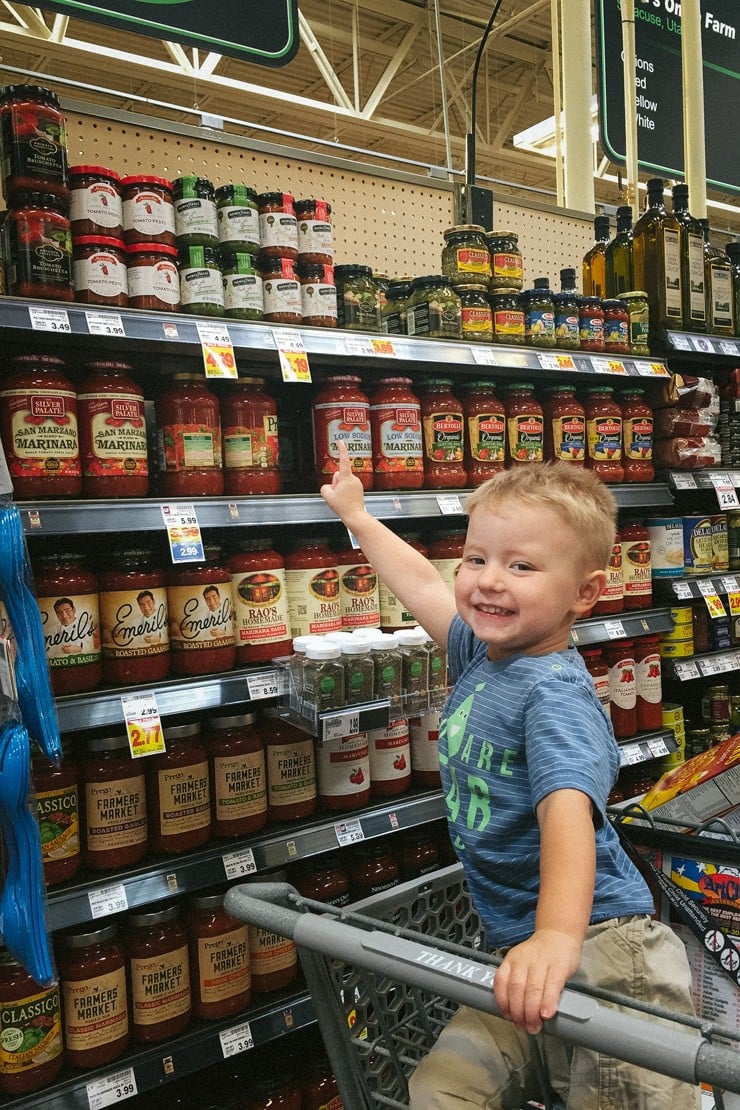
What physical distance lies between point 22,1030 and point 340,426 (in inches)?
55.0

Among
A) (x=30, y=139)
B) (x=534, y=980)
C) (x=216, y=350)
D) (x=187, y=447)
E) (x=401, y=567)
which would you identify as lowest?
(x=534, y=980)

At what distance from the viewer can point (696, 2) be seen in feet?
12.5

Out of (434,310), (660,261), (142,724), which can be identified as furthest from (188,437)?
(660,261)

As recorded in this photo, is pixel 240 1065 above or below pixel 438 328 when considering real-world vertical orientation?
below

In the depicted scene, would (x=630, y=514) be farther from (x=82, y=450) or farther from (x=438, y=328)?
(x=82, y=450)

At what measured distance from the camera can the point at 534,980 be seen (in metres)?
0.83

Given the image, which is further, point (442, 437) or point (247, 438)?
point (442, 437)

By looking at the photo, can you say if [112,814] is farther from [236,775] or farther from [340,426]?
[340,426]

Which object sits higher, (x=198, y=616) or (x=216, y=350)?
(x=216, y=350)

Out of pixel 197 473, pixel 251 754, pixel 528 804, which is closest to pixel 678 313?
pixel 197 473

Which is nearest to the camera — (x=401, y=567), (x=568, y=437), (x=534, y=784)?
(x=534, y=784)

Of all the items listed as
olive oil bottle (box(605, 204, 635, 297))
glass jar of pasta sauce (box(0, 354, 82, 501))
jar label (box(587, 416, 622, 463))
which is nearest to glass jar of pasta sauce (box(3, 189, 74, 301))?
glass jar of pasta sauce (box(0, 354, 82, 501))

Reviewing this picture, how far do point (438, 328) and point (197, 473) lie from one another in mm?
757

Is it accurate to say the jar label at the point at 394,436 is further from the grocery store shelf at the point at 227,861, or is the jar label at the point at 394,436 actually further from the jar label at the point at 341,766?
the grocery store shelf at the point at 227,861
